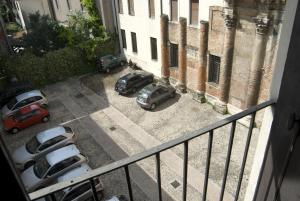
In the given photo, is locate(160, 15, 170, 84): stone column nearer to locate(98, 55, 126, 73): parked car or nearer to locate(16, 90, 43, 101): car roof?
locate(98, 55, 126, 73): parked car

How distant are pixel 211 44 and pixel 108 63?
8.63 metres

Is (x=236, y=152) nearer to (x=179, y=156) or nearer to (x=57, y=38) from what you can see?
(x=179, y=156)

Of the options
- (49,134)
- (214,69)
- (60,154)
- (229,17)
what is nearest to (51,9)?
(49,134)

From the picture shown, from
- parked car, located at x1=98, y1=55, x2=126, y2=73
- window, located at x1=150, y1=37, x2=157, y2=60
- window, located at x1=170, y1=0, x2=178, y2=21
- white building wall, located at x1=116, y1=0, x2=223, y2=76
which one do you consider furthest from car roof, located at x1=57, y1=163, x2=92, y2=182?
parked car, located at x1=98, y1=55, x2=126, y2=73

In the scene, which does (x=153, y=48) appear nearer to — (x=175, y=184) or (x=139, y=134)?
(x=139, y=134)

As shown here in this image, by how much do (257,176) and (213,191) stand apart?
6829 mm

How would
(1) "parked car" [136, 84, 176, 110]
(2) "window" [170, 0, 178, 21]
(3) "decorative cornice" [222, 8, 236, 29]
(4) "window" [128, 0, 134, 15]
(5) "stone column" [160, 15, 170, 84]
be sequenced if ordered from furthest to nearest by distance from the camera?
(4) "window" [128, 0, 134, 15] → (5) "stone column" [160, 15, 170, 84] → (2) "window" [170, 0, 178, 21] → (1) "parked car" [136, 84, 176, 110] → (3) "decorative cornice" [222, 8, 236, 29]

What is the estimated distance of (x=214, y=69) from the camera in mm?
13180

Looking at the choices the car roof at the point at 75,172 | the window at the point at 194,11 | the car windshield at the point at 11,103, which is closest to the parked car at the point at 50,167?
the car roof at the point at 75,172

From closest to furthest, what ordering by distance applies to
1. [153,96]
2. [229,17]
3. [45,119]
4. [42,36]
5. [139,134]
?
[229,17] → [139,134] → [45,119] → [153,96] → [42,36]

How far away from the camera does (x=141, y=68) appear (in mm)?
18531

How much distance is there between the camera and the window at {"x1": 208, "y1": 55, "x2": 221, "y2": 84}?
12.8m

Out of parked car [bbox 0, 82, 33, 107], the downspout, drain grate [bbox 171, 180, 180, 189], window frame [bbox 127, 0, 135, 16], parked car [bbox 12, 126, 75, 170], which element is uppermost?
window frame [bbox 127, 0, 135, 16]

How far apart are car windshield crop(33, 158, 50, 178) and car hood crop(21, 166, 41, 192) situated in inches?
4.8
